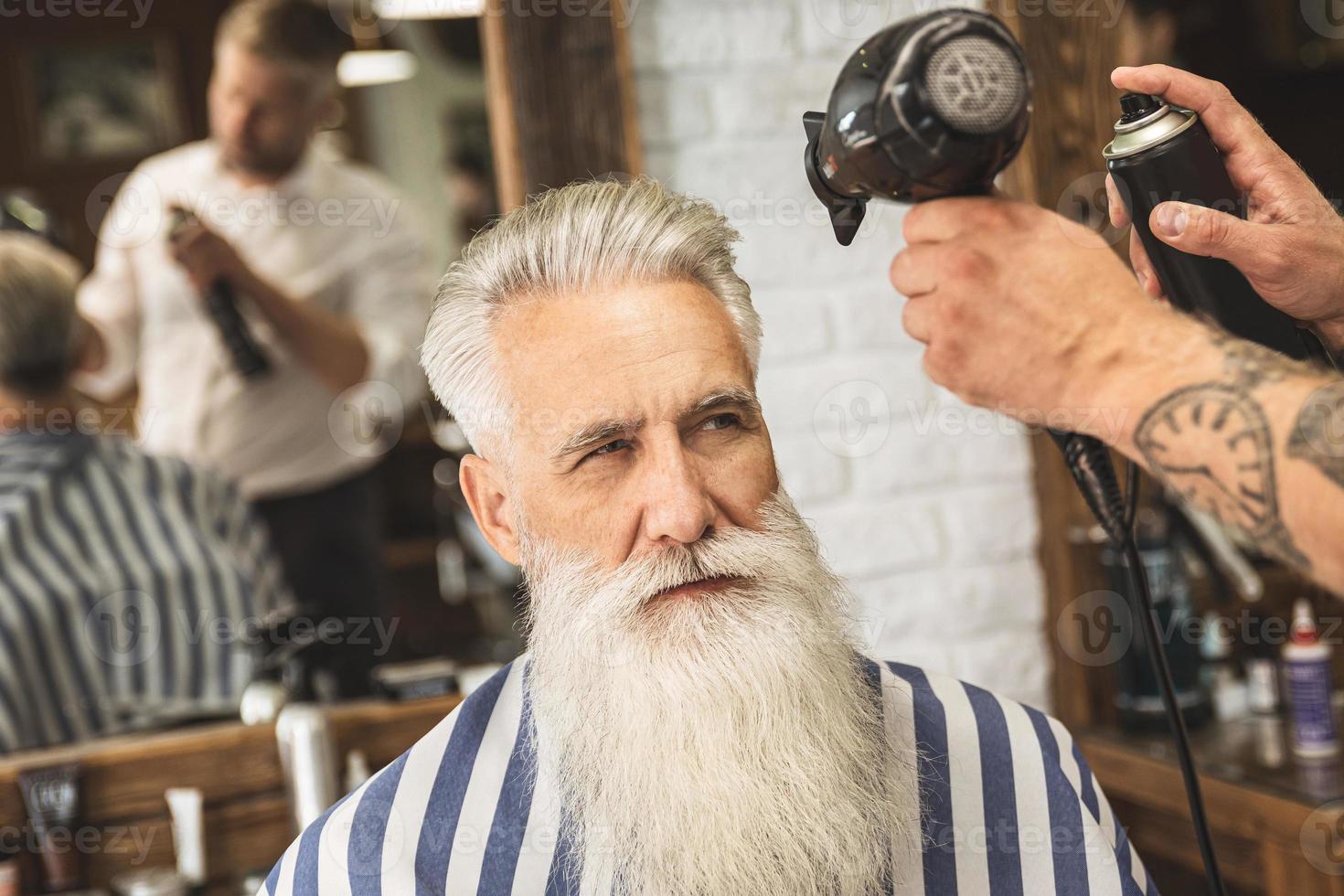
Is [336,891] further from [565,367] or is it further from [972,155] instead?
[972,155]

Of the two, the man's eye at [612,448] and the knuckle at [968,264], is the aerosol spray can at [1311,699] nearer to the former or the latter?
the man's eye at [612,448]

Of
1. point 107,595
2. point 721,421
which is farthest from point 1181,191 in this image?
point 107,595

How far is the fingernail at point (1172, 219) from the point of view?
83cm

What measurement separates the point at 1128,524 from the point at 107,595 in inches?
60.7

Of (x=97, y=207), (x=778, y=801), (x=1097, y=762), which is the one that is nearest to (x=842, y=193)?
Result: (x=778, y=801)

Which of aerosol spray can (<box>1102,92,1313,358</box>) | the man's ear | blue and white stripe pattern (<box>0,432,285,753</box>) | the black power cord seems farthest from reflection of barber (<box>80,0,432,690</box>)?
aerosol spray can (<box>1102,92,1313,358</box>)

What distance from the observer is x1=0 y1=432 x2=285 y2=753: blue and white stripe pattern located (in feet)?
6.04

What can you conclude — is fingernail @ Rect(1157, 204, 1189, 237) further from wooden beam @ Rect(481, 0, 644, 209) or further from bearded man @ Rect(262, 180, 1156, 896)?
wooden beam @ Rect(481, 0, 644, 209)

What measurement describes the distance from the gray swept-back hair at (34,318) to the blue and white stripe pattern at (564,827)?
1.15 metres

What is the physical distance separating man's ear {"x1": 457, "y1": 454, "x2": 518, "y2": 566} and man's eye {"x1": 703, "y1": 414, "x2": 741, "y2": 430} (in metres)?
0.22

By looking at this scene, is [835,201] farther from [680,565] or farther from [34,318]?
[34,318]

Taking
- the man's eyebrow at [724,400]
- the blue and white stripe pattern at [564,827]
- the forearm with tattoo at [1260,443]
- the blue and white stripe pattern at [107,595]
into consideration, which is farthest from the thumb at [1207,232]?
the blue and white stripe pattern at [107,595]

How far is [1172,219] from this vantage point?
0.83 metres

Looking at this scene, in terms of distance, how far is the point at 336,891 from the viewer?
3.56 ft
